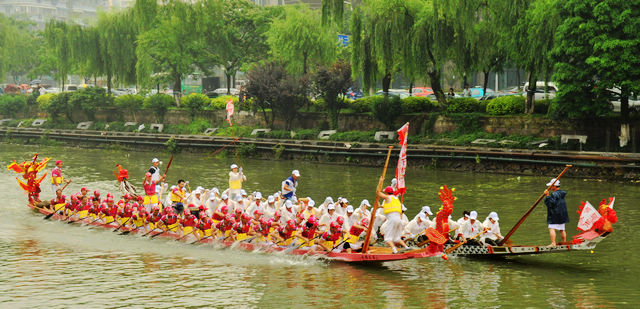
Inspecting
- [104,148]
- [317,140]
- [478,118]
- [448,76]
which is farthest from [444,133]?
[104,148]

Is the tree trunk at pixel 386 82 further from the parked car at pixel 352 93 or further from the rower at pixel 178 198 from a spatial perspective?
the rower at pixel 178 198

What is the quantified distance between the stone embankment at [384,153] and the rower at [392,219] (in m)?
13.3

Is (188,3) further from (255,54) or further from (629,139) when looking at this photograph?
(629,139)

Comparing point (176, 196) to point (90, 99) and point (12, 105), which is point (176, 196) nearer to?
point (90, 99)

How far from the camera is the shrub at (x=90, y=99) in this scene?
176ft

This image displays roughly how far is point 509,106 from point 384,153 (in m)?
6.37

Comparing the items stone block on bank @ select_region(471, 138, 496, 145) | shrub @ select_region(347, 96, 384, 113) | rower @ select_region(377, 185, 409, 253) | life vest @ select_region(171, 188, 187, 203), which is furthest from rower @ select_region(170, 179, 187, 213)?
shrub @ select_region(347, 96, 384, 113)

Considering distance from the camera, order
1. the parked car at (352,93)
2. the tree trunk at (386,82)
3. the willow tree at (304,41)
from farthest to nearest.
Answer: the willow tree at (304,41), the parked car at (352,93), the tree trunk at (386,82)

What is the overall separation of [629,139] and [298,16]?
816 inches

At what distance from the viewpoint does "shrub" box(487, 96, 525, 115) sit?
36344 mm

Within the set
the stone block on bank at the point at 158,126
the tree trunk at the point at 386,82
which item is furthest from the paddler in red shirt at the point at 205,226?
the stone block on bank at the point at 158,126

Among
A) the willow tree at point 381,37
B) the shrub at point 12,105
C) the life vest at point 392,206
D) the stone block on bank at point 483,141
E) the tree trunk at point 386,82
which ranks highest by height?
the willow tree at point 381,37

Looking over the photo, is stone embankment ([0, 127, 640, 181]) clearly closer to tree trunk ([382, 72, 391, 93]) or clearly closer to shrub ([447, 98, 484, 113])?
shrub ([447, 98, 484, 113])

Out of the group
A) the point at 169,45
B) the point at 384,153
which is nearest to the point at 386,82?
the point at 384,153
